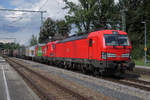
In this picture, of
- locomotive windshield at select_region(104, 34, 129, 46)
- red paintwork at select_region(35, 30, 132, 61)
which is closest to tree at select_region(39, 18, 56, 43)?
red paintwork at select_region(35, 30, 132, 61)

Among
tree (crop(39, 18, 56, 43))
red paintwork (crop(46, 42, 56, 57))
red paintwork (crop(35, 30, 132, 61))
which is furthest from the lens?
tree (crop(39, 18, 56, 43))

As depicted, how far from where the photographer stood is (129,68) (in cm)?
1367

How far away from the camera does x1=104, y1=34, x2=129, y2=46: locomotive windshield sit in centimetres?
1380

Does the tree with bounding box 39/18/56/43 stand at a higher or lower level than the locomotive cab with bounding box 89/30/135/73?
higher

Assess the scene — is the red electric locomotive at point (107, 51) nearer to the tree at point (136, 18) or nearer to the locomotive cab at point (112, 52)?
the locomotive cab at point (112, 52)

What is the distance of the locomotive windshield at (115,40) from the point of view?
1380 centimetres

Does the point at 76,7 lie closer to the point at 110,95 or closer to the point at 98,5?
the point at 98,5

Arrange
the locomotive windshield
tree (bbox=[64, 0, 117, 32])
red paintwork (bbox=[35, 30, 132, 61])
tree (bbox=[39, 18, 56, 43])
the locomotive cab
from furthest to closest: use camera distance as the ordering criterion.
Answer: tree (bbox=[39, 18, 56, 43]), tree (bbox=[64, 0, 117, 32]), the locomotive windshield, red paintwork (bbox=[35, 30, 132, 61]), the locomotive cab

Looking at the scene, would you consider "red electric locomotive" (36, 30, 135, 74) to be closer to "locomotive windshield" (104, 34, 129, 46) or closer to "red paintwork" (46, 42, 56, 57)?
"locomotive windshield" (104, 34, 129, 46)

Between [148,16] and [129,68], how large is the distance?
3875cm

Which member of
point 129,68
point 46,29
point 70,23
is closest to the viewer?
point 129,68

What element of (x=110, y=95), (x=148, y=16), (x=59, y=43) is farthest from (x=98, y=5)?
(x=110, y=95)

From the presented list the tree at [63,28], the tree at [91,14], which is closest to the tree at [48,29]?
the tree at [63,28]

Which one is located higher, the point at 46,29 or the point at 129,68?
the point at 46,29
